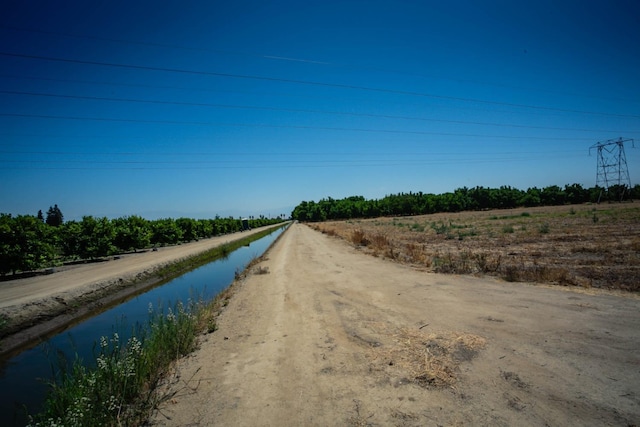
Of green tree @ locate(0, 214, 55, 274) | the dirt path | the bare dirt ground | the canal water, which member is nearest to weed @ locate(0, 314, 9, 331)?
the bare dirt ground

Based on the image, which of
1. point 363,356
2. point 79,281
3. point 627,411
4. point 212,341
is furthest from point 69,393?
point 79,281

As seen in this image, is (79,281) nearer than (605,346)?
No

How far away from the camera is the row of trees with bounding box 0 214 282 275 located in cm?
1694

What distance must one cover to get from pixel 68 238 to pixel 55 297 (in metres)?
14.8

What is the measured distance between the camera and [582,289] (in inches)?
336

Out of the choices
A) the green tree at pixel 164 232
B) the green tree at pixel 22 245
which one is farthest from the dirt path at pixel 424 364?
the green tree at pixel 164 232

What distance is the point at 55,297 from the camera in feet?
38.9

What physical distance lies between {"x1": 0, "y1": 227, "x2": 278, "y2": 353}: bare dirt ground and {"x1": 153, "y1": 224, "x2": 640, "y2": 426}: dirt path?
22.8 feet

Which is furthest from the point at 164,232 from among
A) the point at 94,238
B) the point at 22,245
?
the point at 22,245

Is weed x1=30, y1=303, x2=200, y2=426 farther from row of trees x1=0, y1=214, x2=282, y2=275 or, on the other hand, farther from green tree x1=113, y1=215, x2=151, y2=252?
green tree x1=113, y1=215, x2=151, y2=252

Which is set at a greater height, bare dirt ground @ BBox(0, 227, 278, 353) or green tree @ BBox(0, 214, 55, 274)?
green tree @ BBox(0, 214, 55, 274)

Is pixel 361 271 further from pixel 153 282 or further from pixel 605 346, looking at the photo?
pixel 153 282

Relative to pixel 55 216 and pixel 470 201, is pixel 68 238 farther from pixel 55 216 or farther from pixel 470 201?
pixel 470 201

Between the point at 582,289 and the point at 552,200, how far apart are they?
150m
